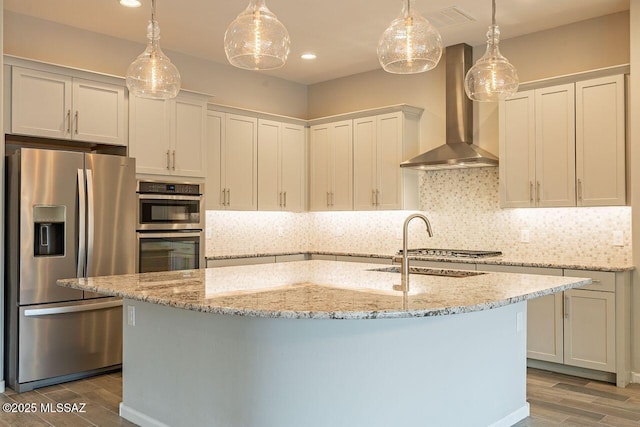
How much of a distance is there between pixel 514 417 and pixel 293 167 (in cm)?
391

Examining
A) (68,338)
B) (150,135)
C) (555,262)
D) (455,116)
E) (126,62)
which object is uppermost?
(126,62)

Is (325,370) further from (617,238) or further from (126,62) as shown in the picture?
(126,62)

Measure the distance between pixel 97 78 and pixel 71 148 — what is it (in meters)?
0.70

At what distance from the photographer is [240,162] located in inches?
233

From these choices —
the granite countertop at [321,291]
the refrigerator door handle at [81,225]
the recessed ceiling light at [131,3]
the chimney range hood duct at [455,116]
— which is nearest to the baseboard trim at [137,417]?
the granite countertop at [321,291]

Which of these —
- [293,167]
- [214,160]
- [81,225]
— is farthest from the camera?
[293,167]

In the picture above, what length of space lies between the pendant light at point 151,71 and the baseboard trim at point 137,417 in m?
1.90

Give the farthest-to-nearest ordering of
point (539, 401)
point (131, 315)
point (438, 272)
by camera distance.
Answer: point (539, 401) < point (438, 272) < point (131, 315)

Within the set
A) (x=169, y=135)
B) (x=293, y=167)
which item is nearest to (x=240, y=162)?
(x=293, y=167)

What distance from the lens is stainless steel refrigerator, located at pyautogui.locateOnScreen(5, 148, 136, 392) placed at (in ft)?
13.3

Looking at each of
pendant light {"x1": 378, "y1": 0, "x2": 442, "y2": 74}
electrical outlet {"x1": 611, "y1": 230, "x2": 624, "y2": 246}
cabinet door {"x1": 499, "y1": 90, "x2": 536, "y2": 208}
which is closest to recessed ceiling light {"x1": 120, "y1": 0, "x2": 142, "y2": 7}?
pendant light {"x1": 378, "y1": 0, "x2": 442, "y2": 74}

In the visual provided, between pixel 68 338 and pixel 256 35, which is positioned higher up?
pixel 256 35

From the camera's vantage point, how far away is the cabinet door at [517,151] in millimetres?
4812

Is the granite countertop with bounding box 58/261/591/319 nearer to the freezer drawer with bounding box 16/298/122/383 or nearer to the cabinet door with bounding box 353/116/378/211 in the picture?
the freezer drawer with bounding box 16/298/122/383
